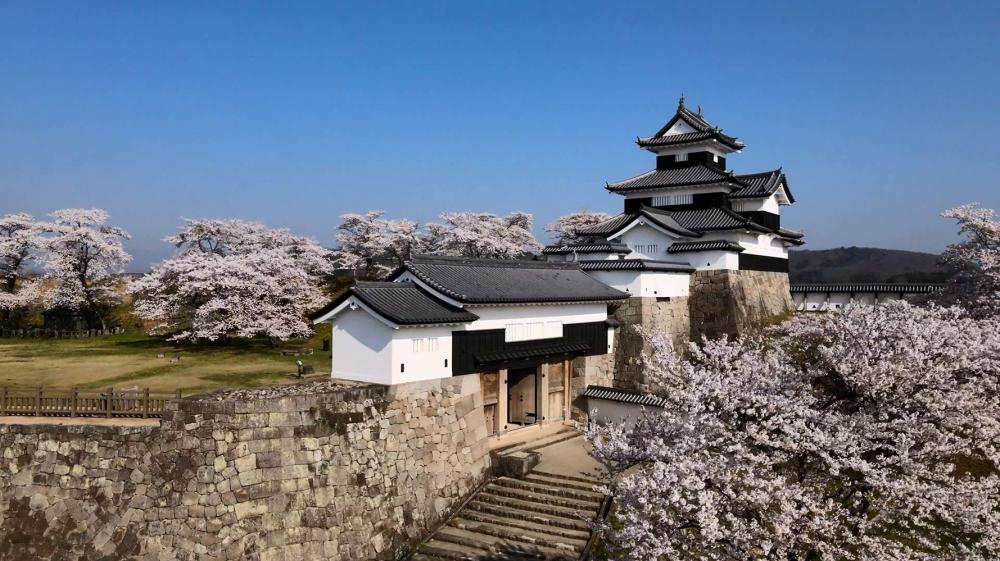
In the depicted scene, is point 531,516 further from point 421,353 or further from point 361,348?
point 361,348

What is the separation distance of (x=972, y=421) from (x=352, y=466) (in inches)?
543

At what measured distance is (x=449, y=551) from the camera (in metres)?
16.5

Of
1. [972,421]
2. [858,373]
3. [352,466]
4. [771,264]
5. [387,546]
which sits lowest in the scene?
[387,546]

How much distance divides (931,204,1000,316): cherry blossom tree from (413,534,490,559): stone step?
1718cm

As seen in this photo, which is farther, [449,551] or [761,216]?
[761,216]

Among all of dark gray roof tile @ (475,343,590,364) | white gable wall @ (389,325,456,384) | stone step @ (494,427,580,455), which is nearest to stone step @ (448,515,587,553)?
stone step @ (494,427,580,455)

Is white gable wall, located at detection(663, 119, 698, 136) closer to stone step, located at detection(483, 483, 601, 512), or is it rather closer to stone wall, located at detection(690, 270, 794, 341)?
stone wall, located at detection(690, 270, 794, 341)

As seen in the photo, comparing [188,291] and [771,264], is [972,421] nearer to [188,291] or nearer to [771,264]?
[771,264]

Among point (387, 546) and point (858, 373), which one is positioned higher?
point (858, 373)

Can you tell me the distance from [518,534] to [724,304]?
15.4m

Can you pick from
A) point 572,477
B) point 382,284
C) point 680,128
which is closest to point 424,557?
point 572,477

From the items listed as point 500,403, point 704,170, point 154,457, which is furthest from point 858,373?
point 704,170

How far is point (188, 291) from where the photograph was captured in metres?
28.8

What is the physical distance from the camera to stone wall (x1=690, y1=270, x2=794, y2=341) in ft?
89.0
